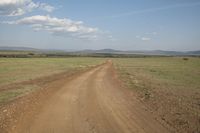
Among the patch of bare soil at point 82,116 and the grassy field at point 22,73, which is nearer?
the patch of bare soil at point 82,116

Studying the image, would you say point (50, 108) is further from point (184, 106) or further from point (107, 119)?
point (184, 106)

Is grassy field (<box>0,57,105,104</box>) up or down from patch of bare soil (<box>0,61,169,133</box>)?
down

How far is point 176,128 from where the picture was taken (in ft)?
29.9

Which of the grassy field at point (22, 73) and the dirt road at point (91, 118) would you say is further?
the grassy field at point (22, 73)

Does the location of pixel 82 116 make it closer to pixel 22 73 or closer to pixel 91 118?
pixel 91 118

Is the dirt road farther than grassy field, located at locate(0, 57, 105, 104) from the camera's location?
No

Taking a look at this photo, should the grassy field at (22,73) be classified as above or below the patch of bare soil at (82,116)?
below

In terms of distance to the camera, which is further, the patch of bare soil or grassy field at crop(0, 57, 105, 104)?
grassy field at crop(0, 57, 105, 104)

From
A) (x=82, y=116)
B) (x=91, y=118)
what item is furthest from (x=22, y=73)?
(x=91, y=118)

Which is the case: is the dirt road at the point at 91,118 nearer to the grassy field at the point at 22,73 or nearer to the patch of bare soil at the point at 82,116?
the patch of bare soil at the point at 82,116

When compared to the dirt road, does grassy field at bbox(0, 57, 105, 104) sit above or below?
below

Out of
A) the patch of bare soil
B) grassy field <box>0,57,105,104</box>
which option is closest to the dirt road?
the patch of bare soil

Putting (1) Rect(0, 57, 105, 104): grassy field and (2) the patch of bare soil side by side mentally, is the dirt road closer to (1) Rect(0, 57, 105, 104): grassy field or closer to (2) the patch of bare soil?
(2) the patch of bare soil

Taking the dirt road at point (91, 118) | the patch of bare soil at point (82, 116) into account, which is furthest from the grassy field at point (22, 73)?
the dirt road at point (91, 118)
